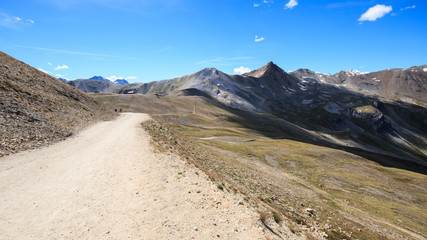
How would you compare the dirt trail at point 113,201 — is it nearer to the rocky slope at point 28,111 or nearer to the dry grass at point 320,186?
the rocky slope at point 28,111

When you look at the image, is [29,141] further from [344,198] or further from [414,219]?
[414,219]

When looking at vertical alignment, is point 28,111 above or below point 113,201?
above

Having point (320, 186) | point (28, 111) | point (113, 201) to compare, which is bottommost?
point (320, 186)

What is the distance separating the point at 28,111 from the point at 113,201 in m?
32.1

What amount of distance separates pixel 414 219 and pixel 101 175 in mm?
59396

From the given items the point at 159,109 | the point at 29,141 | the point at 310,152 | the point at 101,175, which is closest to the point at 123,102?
the point at 159,109

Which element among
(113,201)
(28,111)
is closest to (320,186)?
(113,201)

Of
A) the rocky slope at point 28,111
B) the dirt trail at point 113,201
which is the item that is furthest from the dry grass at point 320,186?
the rocky slope at point 28,111

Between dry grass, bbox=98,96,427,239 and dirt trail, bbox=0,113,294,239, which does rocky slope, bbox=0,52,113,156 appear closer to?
dirt trail, bbox=0,113,294,239

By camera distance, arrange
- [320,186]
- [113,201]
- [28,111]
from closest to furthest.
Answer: [113,201], [28,111], [320,186]

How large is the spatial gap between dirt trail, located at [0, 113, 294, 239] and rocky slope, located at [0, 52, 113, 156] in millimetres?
4401

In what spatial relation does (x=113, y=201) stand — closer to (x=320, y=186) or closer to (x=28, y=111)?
(x=28, y=111)

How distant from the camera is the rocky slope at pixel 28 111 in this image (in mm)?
27819

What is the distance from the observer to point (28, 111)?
1435 inches
